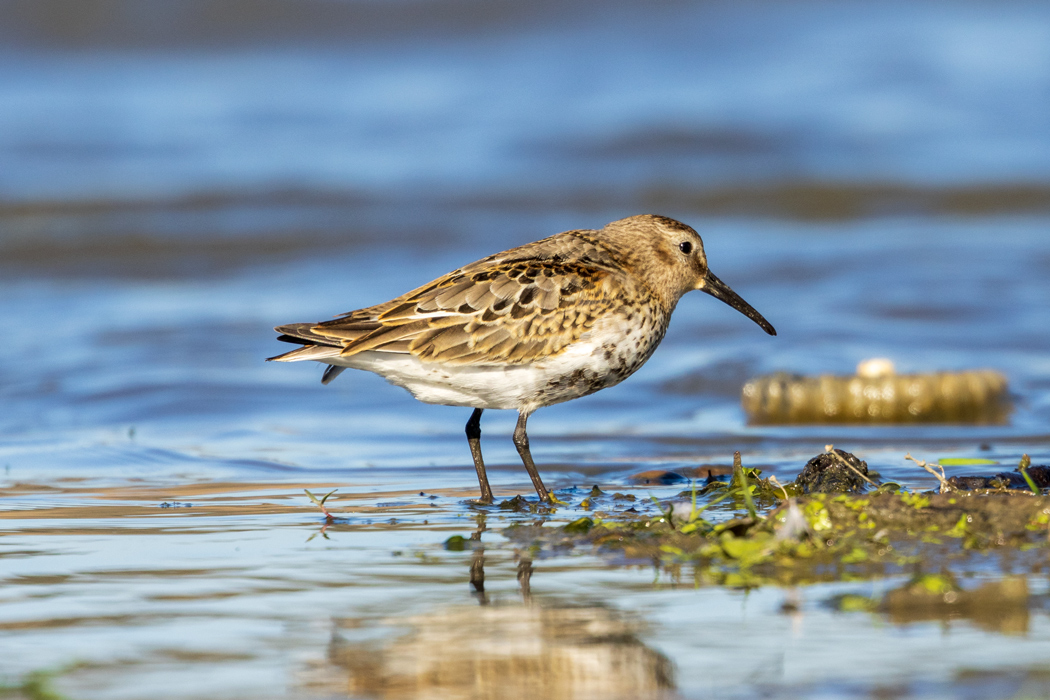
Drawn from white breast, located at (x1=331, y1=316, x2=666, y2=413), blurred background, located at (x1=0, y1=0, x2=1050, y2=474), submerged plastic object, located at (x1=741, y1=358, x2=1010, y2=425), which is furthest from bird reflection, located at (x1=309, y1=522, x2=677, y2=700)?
submerged plastic object, located at (x1=741, y1=358, x2=1010, y2=425)

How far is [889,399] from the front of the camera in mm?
7324

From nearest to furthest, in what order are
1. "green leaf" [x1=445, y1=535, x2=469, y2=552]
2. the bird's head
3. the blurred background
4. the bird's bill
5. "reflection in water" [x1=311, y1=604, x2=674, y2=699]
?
"reflection in water" [x1=311, y1=604, x2=674, y2=699] → "green leaf" [x1=445, y1=535, x2=469, y2=552] → the bird's head → the bird's bill → the blurred background

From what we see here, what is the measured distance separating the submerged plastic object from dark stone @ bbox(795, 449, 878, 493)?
246 cm

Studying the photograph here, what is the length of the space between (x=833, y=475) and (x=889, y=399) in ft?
8.74

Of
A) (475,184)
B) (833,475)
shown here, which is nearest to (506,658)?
(833,475)

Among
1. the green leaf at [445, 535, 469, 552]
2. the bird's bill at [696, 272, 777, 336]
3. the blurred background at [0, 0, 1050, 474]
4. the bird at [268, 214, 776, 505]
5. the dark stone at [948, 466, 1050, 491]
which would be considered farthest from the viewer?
the blurred background at [0, 0, 1050, 474]

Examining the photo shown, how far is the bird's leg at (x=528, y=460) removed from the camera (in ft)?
16.7

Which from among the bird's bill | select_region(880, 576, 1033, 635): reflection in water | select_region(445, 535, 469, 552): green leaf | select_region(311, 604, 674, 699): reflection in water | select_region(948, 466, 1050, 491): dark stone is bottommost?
select_region(311, 604, 674, 699): reflection in water

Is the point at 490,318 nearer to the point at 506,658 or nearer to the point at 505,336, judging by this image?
the point at 505,336

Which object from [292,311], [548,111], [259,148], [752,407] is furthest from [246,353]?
[548,111]

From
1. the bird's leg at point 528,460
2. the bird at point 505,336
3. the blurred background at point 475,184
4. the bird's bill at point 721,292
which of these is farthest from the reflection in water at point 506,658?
the blurred background at point 475,184

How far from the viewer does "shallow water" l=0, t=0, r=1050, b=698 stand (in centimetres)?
313

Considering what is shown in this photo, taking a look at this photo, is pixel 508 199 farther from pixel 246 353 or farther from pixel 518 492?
pixel 518 492

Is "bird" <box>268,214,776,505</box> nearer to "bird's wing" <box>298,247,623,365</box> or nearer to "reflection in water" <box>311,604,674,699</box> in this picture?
"bird's wing" <box>298,247,623,365</box>
